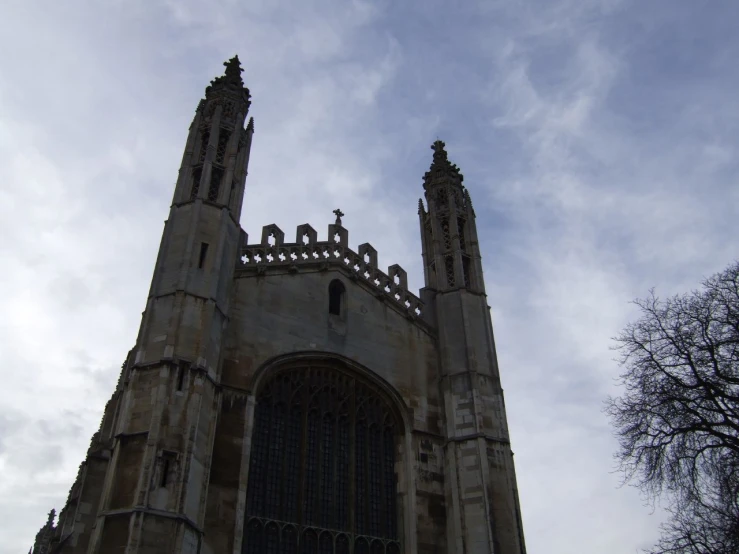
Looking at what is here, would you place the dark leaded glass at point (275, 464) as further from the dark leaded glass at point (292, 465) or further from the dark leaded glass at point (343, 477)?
the dark leaded glass at point (343, 477)

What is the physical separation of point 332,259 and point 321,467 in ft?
20.9

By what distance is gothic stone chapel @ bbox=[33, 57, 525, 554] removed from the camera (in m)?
14.7

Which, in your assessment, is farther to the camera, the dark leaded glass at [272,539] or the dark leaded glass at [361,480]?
the dark leaded glass at [361,480]

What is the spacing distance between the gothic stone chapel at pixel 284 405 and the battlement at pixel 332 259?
49mm

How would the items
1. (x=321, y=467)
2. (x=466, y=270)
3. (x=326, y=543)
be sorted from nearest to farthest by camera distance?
(x=326, y=543)
(x=321, y=467)
(x=466, y=270)

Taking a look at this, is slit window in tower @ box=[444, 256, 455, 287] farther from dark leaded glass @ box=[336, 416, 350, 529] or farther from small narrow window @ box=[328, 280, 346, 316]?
dark leaded glass @ box=[336, 416, 350, 529]

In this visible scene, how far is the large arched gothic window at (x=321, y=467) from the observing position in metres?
16.5

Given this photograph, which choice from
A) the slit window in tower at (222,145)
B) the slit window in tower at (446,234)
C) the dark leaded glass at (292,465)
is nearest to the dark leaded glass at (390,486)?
the dark leaded glass at (292,465)

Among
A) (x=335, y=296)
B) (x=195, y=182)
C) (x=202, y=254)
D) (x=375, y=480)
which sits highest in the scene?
(x=195, y=182)

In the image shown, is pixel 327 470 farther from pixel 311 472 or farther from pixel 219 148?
pixel 219 148

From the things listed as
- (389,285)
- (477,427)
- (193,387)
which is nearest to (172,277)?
(193,387)

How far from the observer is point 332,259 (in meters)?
21.1

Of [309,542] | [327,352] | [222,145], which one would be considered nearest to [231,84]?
[222,145]

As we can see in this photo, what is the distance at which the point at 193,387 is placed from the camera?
1530 cm
